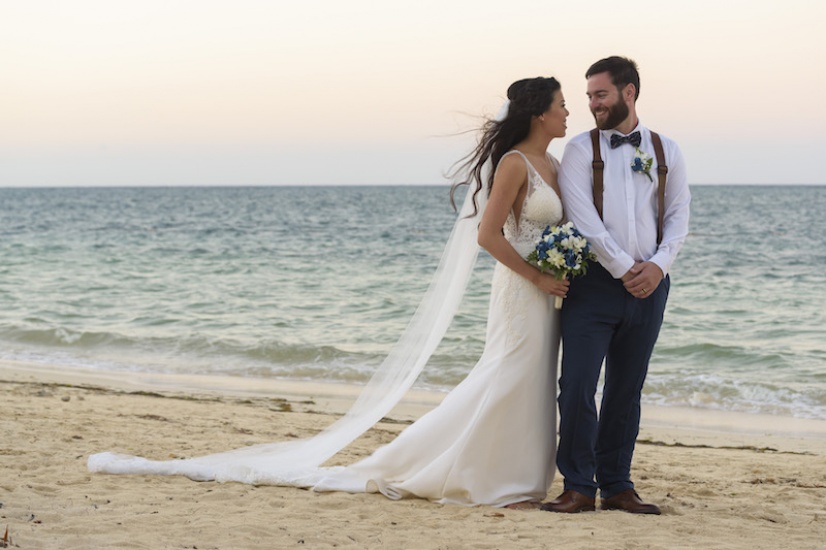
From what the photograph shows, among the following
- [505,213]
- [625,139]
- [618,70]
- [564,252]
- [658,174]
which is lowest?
[564,252]

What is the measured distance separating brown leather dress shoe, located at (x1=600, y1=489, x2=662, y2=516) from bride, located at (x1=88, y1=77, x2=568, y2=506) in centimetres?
32

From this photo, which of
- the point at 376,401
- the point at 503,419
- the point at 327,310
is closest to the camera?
the point at 503,419

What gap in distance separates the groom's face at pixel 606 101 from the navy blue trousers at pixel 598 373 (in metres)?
0.69

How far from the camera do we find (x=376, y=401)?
508cm

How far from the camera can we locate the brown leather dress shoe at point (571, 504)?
446cm

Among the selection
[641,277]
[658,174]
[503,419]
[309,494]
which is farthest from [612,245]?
[309,494]

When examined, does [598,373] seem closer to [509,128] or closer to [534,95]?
[509,128]

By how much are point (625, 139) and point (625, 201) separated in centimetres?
29

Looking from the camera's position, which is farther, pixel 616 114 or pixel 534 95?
pixel 534 95

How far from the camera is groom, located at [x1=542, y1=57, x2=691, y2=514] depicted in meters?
4.31

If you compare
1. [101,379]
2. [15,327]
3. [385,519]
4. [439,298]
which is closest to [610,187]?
[439,298]

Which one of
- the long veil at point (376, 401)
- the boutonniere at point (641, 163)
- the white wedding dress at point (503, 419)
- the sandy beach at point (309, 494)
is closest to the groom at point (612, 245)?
the boutonniere at point (641, 163)

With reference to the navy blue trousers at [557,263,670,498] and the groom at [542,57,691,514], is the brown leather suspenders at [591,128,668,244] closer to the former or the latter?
the groom at [542,57,691,514]

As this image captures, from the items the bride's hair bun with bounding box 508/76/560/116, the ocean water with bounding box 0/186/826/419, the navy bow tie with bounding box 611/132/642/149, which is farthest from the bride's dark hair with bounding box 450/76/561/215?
the ocean water with bounding box 0/186/826/419
